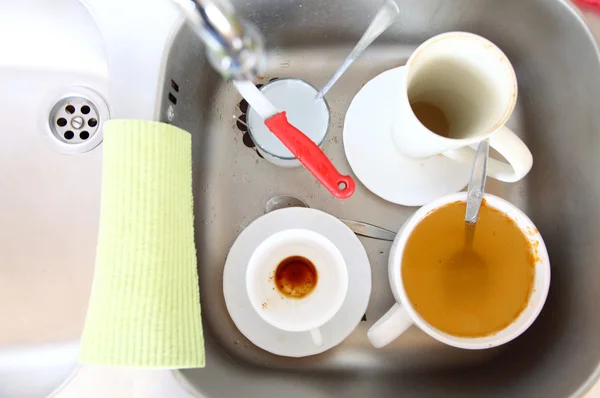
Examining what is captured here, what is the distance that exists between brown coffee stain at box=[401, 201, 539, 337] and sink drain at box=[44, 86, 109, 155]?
1.36 feet

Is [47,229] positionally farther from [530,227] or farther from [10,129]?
[530,227]

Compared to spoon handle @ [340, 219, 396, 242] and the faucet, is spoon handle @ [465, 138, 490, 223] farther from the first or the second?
the faucet

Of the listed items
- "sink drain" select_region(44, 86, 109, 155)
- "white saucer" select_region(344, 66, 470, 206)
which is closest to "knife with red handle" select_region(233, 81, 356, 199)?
"white saucer" select_region(344, 66, 470, 206)

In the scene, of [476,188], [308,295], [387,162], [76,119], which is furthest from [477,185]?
[76,119]

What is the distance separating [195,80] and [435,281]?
13.4 inches

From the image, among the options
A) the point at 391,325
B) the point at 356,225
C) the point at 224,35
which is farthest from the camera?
the point at 356,225

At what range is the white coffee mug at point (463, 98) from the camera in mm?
414

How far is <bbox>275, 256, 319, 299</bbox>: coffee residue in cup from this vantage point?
534 millimetres

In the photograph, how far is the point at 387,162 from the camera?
539 millimetres

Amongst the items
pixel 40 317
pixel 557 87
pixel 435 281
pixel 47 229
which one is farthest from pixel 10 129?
pixel 557 87

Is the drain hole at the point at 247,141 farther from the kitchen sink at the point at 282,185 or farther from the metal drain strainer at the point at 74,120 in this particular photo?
the metal drain strainer at the point at 74,120

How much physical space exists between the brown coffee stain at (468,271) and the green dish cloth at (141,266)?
0.22 metres

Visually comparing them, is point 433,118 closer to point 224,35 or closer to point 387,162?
point 387,162

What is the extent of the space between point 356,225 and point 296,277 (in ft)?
0.31
